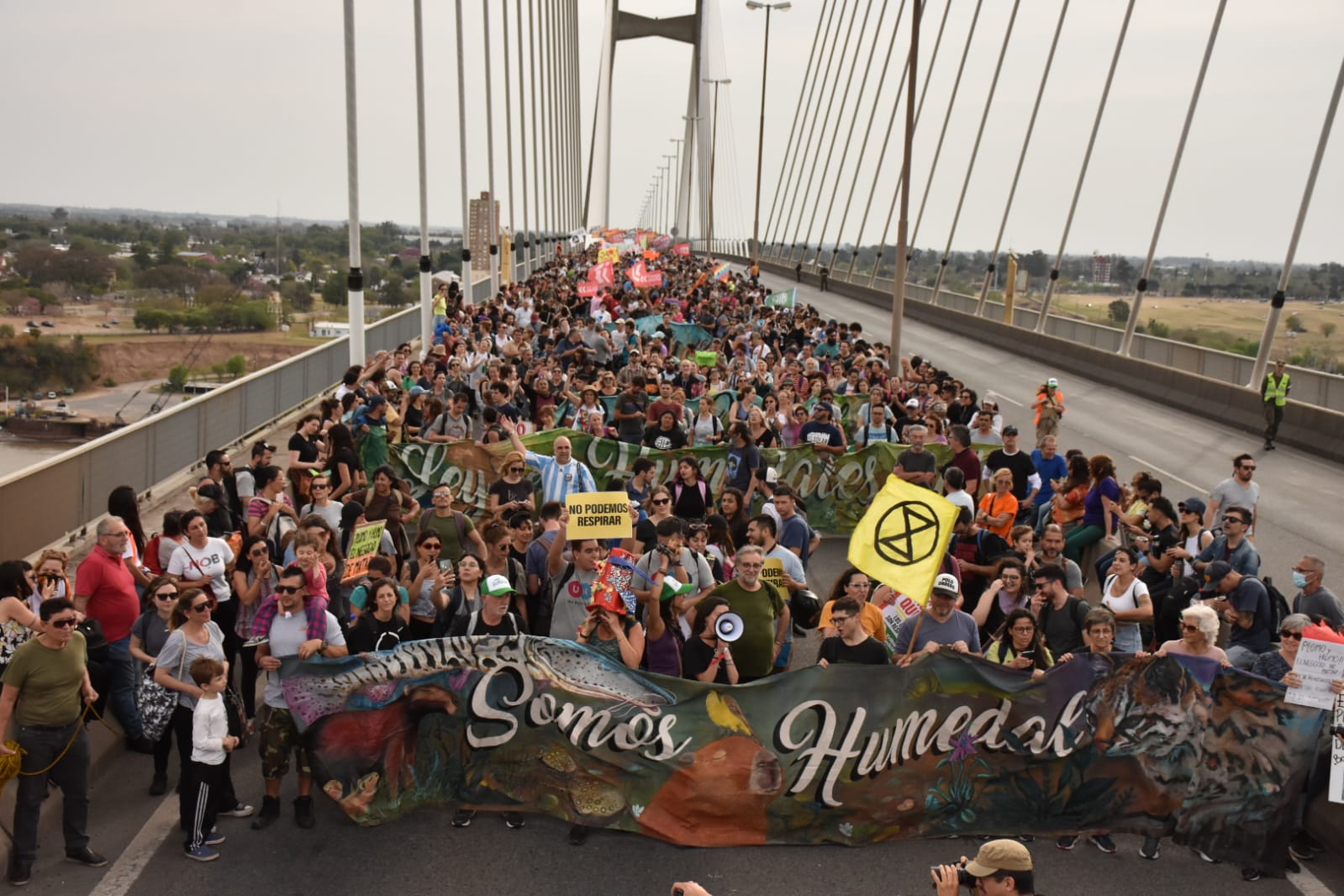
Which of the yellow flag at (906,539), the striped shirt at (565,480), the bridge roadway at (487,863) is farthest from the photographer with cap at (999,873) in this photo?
the striped shirt at (565,480)

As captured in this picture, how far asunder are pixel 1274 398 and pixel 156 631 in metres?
20.9

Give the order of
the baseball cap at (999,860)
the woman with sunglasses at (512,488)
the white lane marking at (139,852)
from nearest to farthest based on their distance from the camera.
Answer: the baseball cap at (999,860)
the white lane marking at (139,852)
the woman with sunglasses at (512,488)

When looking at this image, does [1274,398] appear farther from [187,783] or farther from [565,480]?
[187,783]

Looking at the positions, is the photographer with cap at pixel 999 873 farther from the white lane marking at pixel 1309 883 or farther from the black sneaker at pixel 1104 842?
the white lane marking at pixel 1309 883

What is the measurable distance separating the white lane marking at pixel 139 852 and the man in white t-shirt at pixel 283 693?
0.51 m

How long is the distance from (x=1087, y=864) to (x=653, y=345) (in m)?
15.6

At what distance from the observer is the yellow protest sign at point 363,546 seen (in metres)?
8.96

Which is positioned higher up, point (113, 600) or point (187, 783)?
point (113, 600)

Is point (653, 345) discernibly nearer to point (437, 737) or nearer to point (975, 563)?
point (975, 563)

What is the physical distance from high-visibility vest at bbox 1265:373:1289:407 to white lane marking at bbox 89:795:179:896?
20.7 meters

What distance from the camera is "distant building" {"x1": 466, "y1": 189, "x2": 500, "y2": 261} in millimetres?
49406

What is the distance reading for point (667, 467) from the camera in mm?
14539

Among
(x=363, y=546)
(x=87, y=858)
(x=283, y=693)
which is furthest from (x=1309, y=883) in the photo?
(x=87, y=858)

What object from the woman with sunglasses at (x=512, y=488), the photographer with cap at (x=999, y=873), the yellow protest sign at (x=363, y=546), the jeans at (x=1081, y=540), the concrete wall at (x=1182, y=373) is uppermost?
the photographer with cap at (x=999, y=873)
